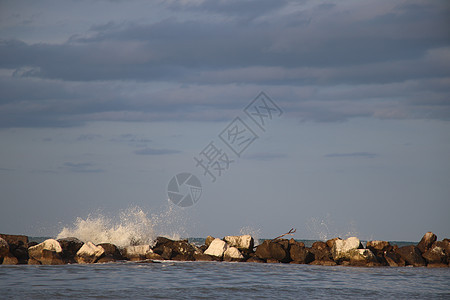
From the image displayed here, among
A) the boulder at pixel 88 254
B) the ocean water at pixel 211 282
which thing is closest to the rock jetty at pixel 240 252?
the boulder at pixel 88 254

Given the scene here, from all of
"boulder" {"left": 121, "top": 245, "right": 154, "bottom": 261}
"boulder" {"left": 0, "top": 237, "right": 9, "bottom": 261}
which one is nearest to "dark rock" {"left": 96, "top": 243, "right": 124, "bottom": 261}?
"boulder" {"left": 121, "top": 245, "right": 154, "bottom": 261}

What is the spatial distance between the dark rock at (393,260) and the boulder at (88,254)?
47.2 feet

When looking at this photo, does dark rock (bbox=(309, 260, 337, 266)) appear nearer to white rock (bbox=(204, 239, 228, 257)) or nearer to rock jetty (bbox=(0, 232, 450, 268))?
rock jetty (bbox=(0, 232, 450, 268))

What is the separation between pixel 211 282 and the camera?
62.3 ft

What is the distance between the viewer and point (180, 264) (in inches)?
949

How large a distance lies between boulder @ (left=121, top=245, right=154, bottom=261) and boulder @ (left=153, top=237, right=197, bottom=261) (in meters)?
0.67

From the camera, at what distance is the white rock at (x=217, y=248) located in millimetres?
26047

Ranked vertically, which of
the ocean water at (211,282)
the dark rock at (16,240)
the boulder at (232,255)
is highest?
the dark rock at (16,240)

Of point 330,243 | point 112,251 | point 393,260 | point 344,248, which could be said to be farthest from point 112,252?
point 393,260

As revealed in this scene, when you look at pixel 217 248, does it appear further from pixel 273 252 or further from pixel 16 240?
pixel 16 240

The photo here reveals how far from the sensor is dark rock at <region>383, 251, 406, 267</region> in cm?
2711

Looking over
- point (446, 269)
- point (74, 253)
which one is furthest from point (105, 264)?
point (446, 269)

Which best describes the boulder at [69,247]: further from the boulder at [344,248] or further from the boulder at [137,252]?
the boulder at [344,248]

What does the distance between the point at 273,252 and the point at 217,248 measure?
280 cm
